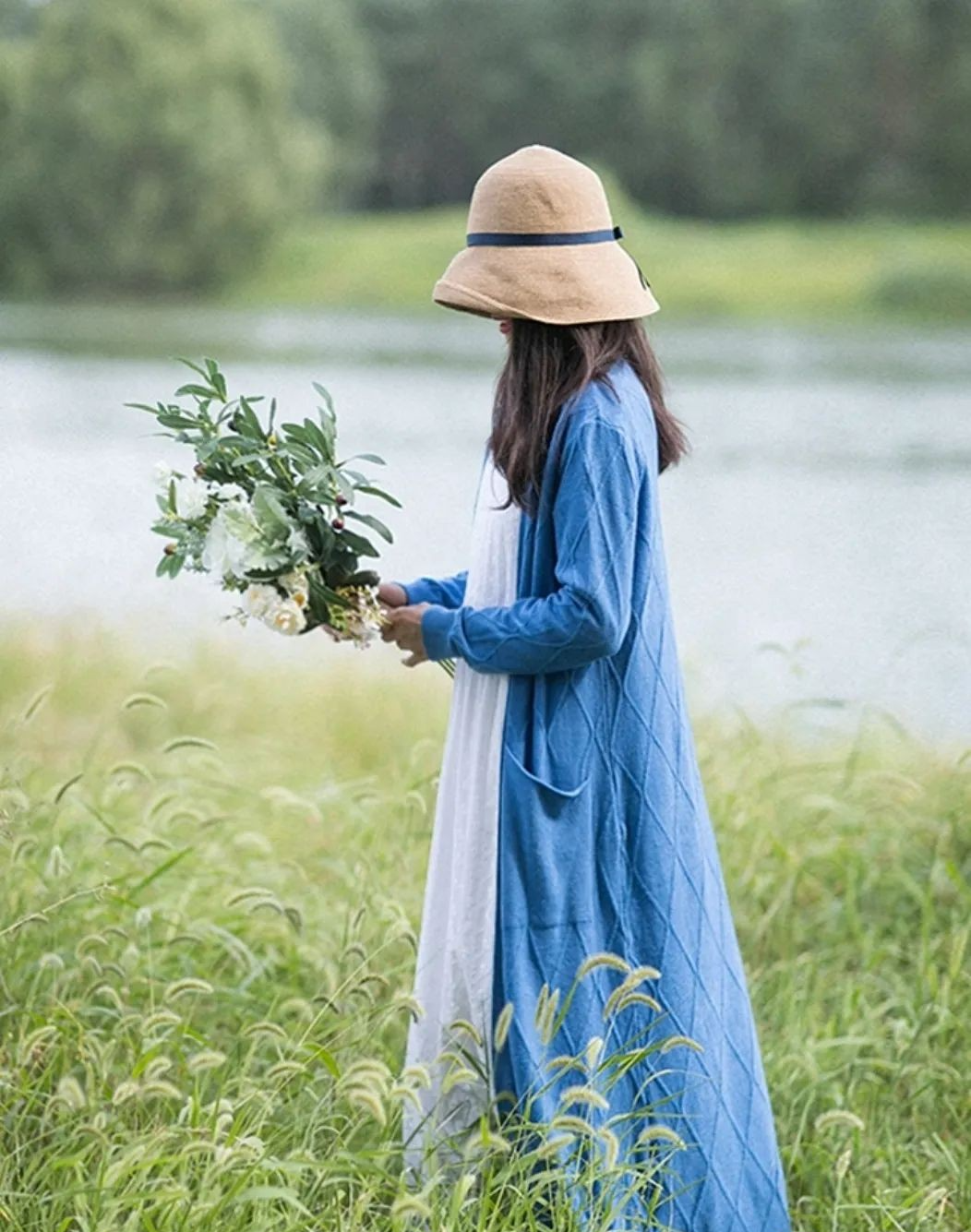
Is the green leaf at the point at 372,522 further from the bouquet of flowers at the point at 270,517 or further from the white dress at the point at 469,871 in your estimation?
the white dress at the point at 469,871

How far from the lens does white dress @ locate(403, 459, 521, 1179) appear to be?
2066 mm

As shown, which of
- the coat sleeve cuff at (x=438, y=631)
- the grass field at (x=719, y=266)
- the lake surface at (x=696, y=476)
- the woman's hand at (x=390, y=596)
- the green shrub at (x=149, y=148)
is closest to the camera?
the coat sleeve cuff at (x=438, y=631)

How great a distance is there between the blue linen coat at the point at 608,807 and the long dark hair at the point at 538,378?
0.02 metres

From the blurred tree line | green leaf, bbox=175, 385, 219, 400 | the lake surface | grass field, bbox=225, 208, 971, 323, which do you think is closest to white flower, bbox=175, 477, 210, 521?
green leaf, bbox=175, 385, 219, 400

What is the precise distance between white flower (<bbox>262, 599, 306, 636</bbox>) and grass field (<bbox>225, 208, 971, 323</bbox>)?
7759 mm

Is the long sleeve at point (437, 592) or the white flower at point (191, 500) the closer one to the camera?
the white flower at point (191, 500)

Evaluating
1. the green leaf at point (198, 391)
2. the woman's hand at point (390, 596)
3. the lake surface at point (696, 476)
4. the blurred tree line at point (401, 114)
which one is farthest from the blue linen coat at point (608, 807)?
the blurred tree line at point (401, 114)

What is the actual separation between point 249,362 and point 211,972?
8656 mm

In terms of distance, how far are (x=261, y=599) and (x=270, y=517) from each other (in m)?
0.10

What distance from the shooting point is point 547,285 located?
6.46ft

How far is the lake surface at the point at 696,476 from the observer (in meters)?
5.89

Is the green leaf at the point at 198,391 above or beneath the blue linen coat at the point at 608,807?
above

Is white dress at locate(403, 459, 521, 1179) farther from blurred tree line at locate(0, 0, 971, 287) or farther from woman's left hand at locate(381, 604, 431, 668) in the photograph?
blurred tree line at locate(0, 0, 971, 287)

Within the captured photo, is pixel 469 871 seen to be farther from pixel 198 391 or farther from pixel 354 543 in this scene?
pixel 198 391
